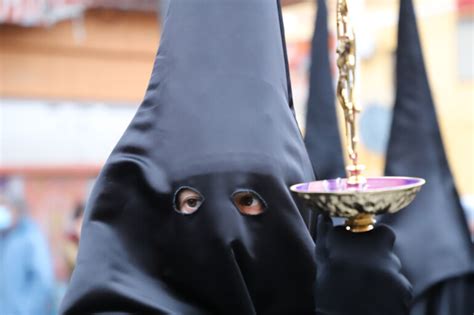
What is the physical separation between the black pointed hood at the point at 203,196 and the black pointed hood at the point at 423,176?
0.47 metres

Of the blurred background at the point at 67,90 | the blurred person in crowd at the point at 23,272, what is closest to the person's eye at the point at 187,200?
the blurred person in crowd at the point at 23,272

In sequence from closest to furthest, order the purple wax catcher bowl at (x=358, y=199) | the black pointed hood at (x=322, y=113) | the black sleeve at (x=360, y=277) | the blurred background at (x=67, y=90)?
the purple wax catcher bowl at (x=358, y=199)
the black sleeve at (x=360, y=277)
the black pointed hood at (x=322, y=113)
the blurred background at (x=67, y=90)

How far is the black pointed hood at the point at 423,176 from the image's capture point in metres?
2.33

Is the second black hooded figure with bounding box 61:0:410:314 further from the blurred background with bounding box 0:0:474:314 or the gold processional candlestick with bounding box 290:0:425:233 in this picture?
the blurred background with bounding box 0:0:474:314

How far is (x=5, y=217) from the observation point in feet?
20.4

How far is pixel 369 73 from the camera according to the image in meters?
11.4

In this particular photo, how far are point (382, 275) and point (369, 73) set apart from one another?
9.64 metres

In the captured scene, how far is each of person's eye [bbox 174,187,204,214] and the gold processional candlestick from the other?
238mm

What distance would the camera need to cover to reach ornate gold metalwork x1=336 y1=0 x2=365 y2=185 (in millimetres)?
1850

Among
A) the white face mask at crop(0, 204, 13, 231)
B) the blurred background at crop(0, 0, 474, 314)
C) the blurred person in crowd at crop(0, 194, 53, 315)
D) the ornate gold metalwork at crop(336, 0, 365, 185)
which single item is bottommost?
the blurred person in crowd at crop(0, 194, 53, 315)

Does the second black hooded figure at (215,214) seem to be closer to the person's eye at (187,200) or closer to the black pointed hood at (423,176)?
the person's eye at (187,200)

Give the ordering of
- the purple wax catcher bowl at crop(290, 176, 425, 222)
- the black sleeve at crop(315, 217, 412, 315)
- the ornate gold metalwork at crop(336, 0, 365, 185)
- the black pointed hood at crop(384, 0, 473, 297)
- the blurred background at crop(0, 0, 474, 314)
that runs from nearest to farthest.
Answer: the purple wax catcher bowl at crop(290, 176, 425, 222)
the ornate gold metalwork at crop(336, 0, 365, 185)
the black sleeve at crop(315, 217, 412, 315)
the black pointed hood at crop(384, 0, 473, 297)
the blurred background at crop(0, 0, 474, 314)

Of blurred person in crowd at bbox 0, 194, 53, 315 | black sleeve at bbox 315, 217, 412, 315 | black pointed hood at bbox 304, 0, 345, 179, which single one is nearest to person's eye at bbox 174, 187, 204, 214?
black sleeve at bbox 315, 217, 412, 315

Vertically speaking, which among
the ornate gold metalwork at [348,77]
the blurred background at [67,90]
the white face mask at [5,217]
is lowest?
the white face mask at [5,217]
